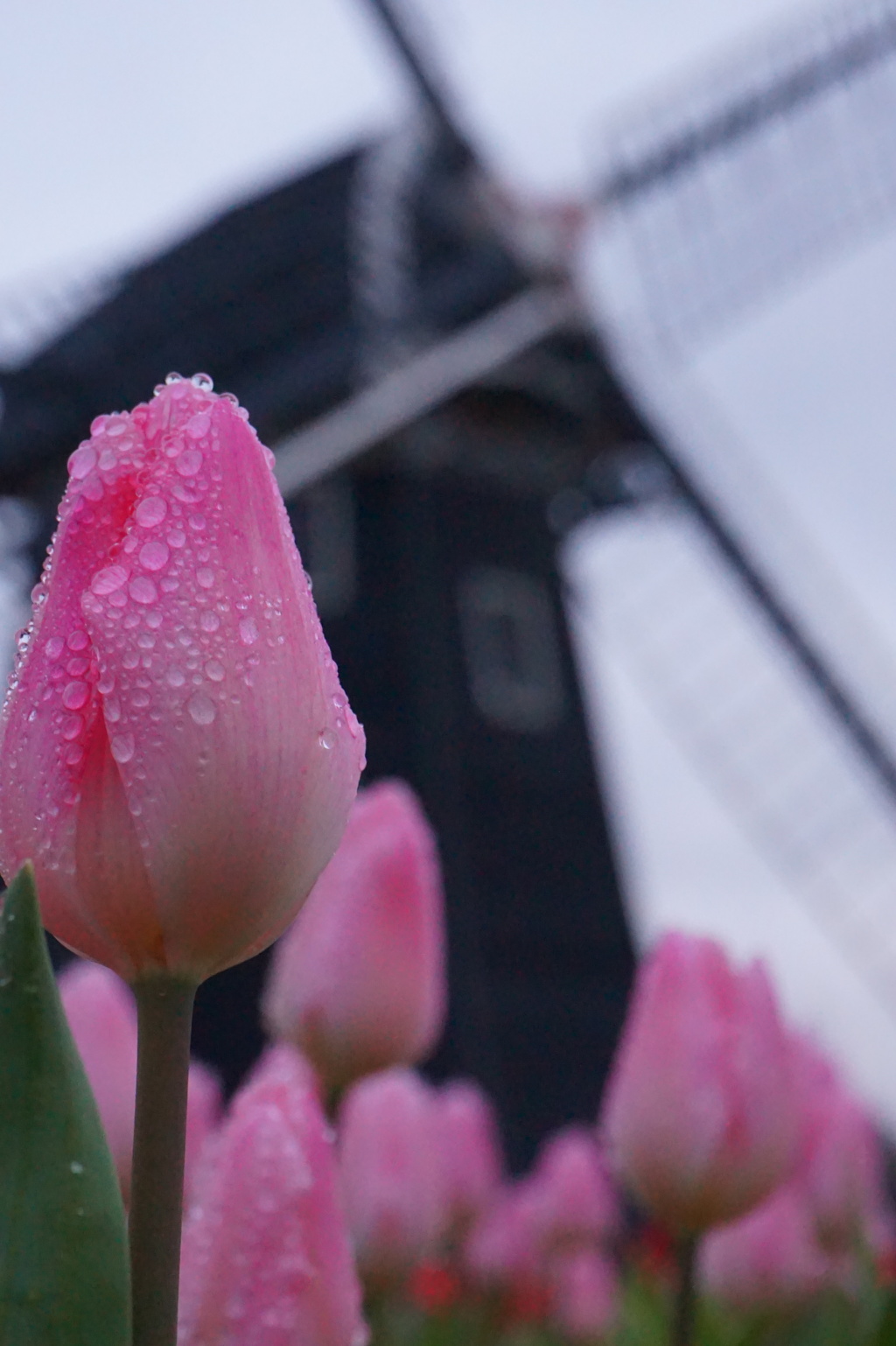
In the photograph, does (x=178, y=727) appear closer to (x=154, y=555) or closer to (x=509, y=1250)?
(x=154, y=555)

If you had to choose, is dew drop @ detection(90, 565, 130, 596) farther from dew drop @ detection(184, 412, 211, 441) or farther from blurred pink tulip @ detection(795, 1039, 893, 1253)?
blurred pink tulip @ detection(795, 1039, 893, 1253)

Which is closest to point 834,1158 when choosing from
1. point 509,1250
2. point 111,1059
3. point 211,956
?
point 509,1250

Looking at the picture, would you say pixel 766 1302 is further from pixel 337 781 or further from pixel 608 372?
pixel 608 372

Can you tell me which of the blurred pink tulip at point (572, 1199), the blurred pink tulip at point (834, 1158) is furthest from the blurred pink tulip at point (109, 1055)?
the blurred pink tulip at point (572, 1199)

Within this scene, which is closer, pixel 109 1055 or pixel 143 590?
pixel 143 590

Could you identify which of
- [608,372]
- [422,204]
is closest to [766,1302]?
[608,372]

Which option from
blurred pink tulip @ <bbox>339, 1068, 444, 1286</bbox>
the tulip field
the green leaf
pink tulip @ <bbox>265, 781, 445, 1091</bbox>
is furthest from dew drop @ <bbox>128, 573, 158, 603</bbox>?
blurred pink tulip @ <bbox>339, 1068, 444, 1286</bbox>
